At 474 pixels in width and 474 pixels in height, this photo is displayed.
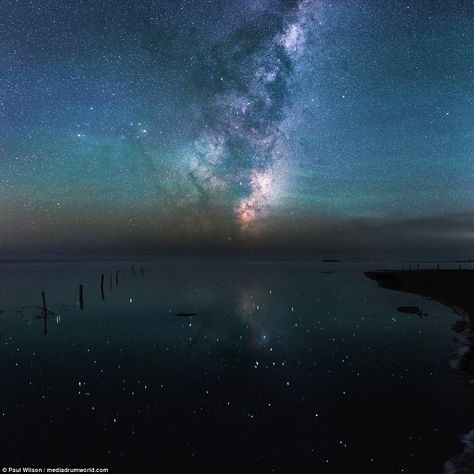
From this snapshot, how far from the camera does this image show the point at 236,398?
16.3 m

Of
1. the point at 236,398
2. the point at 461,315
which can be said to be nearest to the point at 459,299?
the point at 461,315

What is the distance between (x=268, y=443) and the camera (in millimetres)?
12219

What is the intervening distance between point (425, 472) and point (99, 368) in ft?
57.9

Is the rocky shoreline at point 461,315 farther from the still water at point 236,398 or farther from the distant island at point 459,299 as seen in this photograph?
the still water at point 236,398

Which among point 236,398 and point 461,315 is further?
point 461,315

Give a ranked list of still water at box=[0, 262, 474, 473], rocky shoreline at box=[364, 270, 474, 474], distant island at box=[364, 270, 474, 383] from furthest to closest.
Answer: distant island at box=[364, 270, 474, 383], still water at box=[0, 262, 474, 473], rocky shoreline at box=[364, 270, 474, 474]

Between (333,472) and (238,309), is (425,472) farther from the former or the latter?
(238,309)

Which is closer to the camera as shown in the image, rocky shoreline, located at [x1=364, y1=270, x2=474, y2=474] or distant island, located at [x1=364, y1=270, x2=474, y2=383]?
rocky shoreline, located at [x1=364, y1=270, x2=474, y2=474]

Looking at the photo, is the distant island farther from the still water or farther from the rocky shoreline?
the still water

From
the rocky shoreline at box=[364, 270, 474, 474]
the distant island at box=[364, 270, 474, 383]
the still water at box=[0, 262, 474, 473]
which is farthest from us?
the distant island at box=[364, 270, 474, 383]

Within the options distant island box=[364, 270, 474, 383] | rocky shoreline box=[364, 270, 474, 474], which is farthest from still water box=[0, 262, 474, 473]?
distant island box=[364, 270, 474, 383]

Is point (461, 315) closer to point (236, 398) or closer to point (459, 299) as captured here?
point (459, 299)

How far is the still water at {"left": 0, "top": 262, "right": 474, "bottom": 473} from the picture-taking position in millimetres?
11438

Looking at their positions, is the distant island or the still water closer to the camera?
the still water
